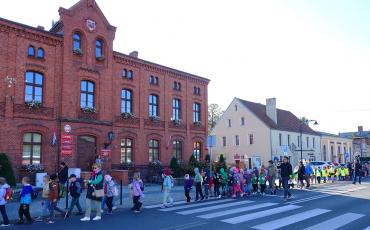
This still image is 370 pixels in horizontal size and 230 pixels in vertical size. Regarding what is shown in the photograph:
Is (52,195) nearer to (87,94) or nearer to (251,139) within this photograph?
(87,94)

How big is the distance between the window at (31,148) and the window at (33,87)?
2.21 m

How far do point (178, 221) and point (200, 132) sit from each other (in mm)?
23615

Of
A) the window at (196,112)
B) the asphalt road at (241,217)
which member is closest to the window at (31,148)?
the asphalt road at (241,217)

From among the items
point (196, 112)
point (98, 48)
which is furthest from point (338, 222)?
point (196, 112)

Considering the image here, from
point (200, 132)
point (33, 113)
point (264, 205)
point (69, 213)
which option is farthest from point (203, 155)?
point (69, 213)

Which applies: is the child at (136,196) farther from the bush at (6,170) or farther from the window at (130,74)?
Result: the window at (130,74)

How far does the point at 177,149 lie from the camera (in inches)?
1262

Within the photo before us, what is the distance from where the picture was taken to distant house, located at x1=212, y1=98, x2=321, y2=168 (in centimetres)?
4759

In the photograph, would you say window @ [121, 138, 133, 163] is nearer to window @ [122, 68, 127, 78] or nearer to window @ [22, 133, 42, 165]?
window @ [122, 68, 127, 78]

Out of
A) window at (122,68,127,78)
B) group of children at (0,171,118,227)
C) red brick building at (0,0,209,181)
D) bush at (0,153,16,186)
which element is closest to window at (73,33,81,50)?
red brick building at (0,0,209,181)

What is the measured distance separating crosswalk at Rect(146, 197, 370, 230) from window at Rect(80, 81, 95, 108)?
12002mm

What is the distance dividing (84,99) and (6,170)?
7.71m

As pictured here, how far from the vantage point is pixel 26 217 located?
11430mm

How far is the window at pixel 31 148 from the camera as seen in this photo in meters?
21.1
